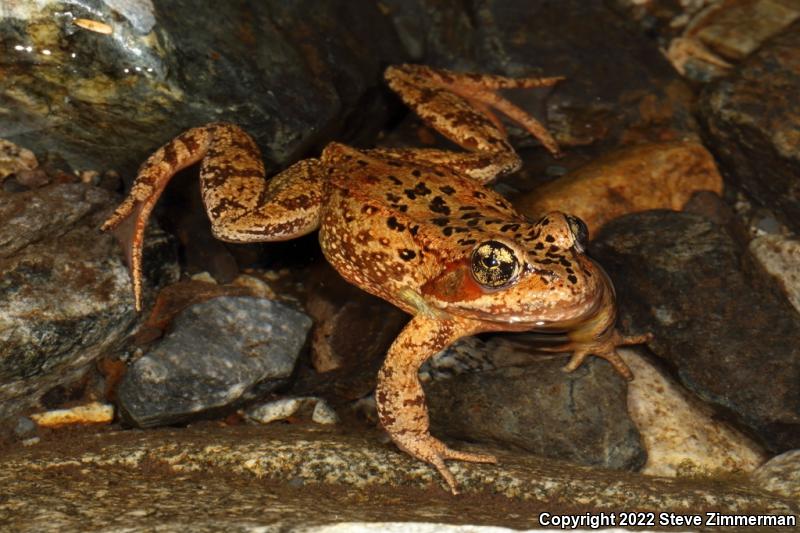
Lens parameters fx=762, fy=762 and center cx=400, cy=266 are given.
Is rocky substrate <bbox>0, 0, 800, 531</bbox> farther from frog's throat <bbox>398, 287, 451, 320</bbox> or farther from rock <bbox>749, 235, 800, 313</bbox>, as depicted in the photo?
frog's throat <bbox>398, 287, 451, 320</bbox>

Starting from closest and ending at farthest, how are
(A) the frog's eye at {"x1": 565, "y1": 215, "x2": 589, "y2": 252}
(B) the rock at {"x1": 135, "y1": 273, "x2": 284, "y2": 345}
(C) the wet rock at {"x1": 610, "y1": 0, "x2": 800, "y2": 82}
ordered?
(A) the frog's eye at {"x1": 565, "y1": 215, "x2": 589, "y2": 252} → (B) the rock at {"x1": 135, "y1": 273, "x2": 284, "y2": 345} → (C) the wet rock at {"x1": 610, "y1": 0, "x2": 800, "y2": 82}

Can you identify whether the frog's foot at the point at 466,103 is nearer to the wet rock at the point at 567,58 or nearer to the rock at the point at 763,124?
the wet rock at the point at 567,58

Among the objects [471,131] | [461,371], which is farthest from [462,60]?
[461,371]

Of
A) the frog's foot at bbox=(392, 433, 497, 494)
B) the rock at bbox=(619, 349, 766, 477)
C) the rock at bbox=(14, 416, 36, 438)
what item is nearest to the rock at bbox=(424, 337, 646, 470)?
the rock at bbox=(619, 349, 766, 477)

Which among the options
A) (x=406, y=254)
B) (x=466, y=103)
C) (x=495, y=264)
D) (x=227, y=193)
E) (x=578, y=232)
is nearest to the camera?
(x=495, y=264)

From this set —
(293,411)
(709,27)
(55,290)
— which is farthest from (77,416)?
(709,27)

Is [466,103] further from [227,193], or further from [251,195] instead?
[227,193]

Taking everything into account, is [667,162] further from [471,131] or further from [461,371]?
[461,371]
